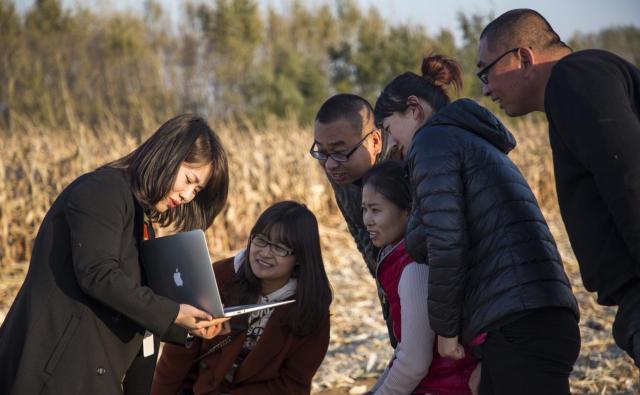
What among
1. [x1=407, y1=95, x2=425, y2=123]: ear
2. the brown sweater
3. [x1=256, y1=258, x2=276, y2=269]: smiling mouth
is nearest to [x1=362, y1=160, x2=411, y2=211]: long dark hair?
[x1=407, y1=95, x2=425, y2=123]: ear

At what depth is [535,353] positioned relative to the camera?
2680 millimetres

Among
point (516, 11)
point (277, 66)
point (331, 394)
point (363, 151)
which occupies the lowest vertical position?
point (331, 394)

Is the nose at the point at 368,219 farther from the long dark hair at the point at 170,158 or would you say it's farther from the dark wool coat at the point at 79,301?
the dark wool coat at the point at 79,301

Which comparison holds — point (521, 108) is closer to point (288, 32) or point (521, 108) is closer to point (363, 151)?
point (363, 151)

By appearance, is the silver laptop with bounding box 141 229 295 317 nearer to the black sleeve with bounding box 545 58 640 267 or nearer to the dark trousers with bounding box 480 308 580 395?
the dark trousers with bounding box 480 308 580 395

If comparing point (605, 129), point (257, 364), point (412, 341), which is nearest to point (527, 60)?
point (605, 129)

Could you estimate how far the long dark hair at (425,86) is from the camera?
346cm

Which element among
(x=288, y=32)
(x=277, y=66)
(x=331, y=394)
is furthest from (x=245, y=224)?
(x=288, y=32)

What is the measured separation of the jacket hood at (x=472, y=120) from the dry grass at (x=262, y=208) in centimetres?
252

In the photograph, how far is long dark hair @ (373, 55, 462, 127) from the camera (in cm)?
346

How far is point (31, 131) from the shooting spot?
10.6 metres

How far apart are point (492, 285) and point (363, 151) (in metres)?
1.22

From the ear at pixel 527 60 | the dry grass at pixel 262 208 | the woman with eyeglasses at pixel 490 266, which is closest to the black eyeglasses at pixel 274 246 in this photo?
the woman with eyeglasses at pixel 490 266

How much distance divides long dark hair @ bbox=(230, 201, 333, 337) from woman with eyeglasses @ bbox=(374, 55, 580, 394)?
36.3 inches
